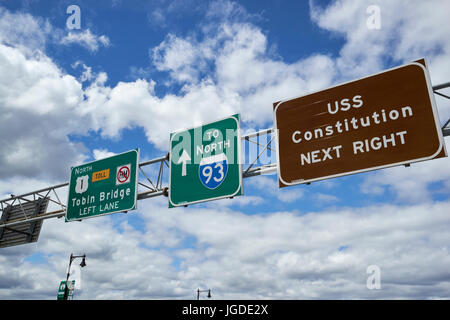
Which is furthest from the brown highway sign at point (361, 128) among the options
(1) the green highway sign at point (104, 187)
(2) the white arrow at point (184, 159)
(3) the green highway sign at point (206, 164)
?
(1) the green highway sign at point (104, 187)

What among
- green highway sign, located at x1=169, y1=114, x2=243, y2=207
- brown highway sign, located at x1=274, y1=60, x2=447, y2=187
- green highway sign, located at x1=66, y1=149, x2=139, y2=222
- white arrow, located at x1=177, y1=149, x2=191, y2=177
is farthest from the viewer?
green highway sign, located at x1=66, y1=149, x2=139, y2=222

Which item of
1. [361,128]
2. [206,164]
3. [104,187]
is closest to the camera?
[361,128]

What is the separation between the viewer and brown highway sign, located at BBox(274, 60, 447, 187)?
7.74 meters

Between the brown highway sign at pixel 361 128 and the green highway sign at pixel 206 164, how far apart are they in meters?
1.39

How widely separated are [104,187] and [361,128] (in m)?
8.76

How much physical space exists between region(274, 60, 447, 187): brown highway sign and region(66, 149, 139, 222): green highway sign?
5.51m

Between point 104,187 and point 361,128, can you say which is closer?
point 361,128

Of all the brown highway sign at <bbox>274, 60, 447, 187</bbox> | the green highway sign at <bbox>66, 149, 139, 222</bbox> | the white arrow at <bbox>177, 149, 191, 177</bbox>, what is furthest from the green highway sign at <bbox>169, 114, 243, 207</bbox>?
the green highway sign at <bbox>66, 149, 139, 222</bbox>

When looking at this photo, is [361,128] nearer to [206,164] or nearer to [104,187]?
[206,164]

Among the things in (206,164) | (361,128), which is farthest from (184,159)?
(361,128)

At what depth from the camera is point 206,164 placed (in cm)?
1076

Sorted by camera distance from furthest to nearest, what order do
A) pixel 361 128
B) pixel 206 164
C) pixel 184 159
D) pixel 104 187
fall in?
1. pixel 104 187
2. pixel 184 159
3. pixel 206 164
4. pixel 361 128

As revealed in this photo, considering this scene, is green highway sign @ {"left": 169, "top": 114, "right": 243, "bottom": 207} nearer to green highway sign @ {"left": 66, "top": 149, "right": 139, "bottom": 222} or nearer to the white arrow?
the white arrow
